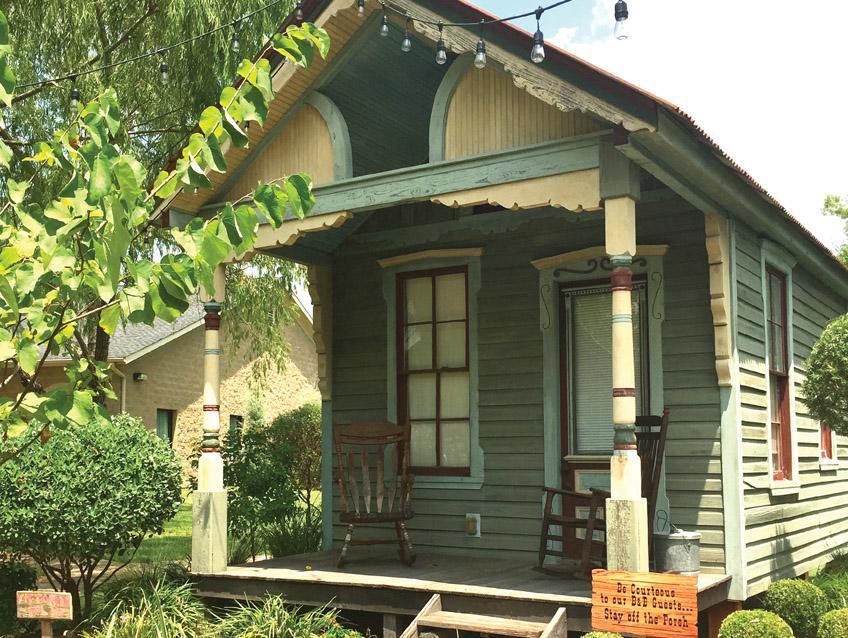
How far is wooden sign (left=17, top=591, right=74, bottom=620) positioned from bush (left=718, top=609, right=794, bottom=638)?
4.33 meters

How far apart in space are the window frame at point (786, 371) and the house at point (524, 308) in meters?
0.04

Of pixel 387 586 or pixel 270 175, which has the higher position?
pixel 270 175

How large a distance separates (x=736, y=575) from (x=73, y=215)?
5.96 meters

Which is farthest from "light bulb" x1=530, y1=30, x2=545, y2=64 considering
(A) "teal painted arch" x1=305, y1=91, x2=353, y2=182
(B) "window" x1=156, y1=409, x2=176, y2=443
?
(B) "window" x1=156, y1=409, x2=176, y2=443

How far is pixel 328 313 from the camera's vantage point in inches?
401

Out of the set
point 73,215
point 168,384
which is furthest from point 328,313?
point 168,384

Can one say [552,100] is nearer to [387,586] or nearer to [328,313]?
[387,586]

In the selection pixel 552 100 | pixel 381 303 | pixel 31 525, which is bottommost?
pixel 31 525

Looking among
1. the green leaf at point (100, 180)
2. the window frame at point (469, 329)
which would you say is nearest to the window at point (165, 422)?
the window frame at point (469, 329)

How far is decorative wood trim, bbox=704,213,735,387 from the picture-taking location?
7.54 meters

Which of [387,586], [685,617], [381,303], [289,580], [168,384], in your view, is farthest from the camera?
[168,384]

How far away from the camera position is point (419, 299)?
9.66 meters

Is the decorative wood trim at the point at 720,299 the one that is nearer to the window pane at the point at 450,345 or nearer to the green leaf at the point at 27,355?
the window pane at the point at 450,345

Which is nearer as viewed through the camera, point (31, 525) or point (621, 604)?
point (621, 604)
